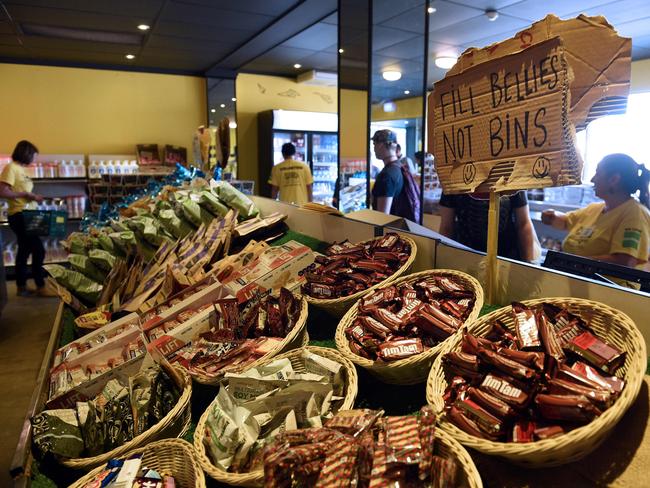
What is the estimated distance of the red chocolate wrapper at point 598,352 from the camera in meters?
0.89

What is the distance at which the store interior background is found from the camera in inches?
175

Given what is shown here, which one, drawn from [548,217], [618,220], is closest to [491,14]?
[548,217]

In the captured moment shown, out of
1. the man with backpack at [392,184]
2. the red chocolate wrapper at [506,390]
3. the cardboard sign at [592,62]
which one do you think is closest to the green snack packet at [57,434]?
the red chocolate wrapper at [506,390]

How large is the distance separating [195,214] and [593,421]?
7.70 feet

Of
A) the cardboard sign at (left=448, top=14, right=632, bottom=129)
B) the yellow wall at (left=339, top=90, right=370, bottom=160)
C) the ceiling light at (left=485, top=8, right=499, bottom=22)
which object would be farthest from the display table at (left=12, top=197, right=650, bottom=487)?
the ceiling light at (left=485, top=8, right=499, bottom=22)

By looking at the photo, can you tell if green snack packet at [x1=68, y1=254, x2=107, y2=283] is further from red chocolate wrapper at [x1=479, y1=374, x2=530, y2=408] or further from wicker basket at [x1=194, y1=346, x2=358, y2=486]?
red chocolate wrapper at [x1=479, y1=374, x2=530, y2=408]

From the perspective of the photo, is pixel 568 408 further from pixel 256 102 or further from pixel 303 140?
pixel 256 102

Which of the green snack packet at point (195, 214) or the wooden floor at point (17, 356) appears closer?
the green snack packet at point (195, 214)

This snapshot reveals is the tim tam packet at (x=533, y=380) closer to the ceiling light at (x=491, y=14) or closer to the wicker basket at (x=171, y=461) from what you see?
the wicker basket at (x=171, y=461)

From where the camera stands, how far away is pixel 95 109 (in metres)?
7.67

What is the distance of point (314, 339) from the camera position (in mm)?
1548

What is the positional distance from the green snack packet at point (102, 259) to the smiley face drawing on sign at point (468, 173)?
6.78 feet

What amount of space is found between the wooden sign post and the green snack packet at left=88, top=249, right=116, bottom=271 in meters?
2.00

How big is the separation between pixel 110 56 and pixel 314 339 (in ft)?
23.2
